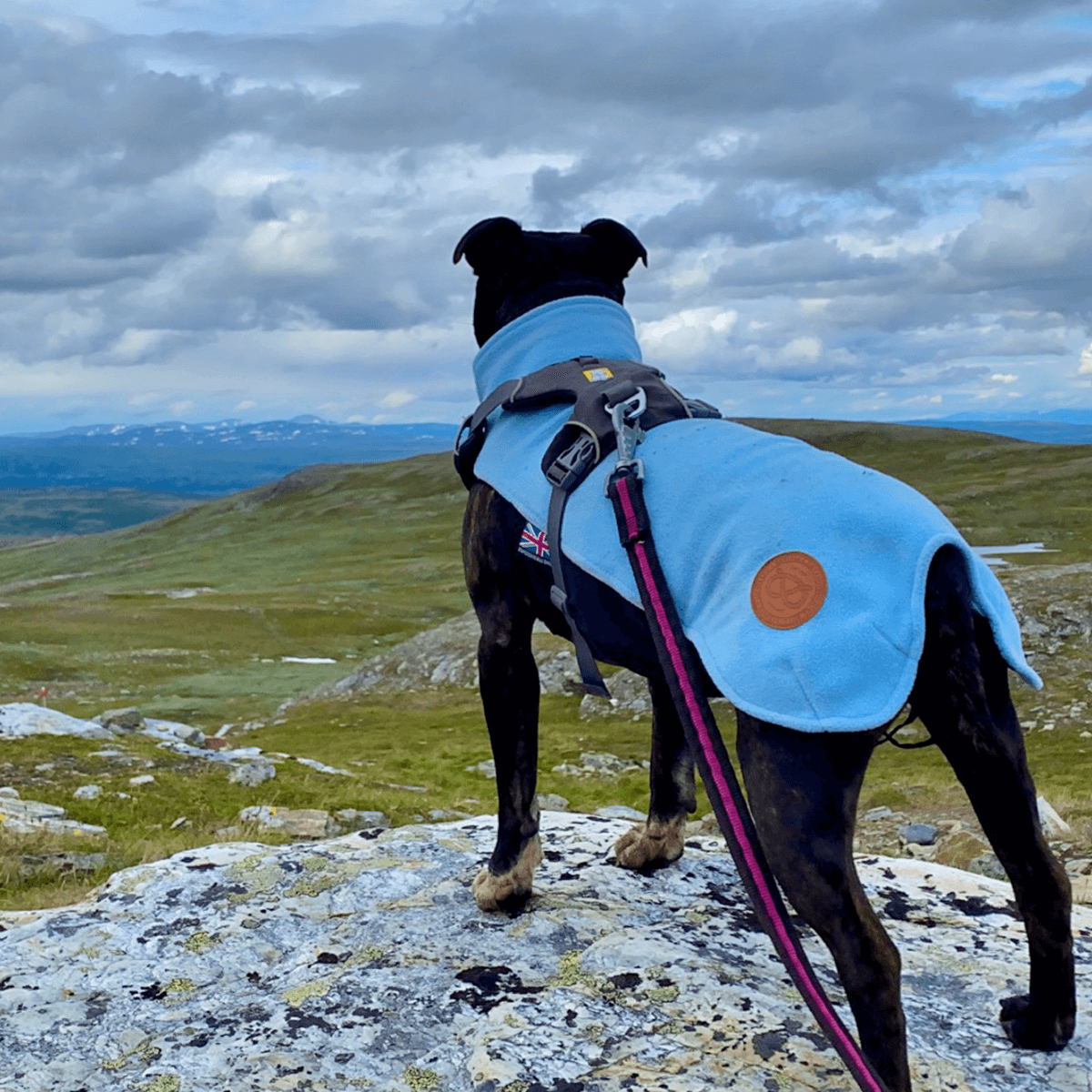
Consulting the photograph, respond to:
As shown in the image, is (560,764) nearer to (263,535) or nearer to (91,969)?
(91,969)

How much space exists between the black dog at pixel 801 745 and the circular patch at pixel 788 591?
39cm

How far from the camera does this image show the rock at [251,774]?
63.6 feet

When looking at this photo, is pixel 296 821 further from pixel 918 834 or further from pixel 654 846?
pixel 918 834

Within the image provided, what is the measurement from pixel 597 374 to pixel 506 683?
67.5 inches

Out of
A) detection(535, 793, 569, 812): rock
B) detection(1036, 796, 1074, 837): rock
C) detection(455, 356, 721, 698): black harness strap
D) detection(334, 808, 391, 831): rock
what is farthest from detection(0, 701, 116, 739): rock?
detection(455, 356, 721, 698): black harness strap

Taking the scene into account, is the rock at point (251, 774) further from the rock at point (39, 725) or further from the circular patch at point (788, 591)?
the circular patch at point (788, 591)

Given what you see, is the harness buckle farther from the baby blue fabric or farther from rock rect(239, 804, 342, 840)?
rock rect(239, 804, 342, 840)

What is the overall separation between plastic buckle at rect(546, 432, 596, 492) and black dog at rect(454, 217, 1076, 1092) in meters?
0.40

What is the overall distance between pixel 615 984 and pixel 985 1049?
1641 millimetres

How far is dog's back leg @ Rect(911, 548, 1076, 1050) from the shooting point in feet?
12.7

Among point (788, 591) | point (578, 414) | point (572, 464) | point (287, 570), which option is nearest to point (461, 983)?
point (572, 464)

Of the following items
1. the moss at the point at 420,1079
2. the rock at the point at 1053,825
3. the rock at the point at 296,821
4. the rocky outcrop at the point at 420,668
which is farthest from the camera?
the rocky outcrop at the point at 420,668

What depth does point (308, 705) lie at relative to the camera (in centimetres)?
4038

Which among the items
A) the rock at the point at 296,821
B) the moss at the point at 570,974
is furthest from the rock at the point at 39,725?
the moss at the point at 570,974
